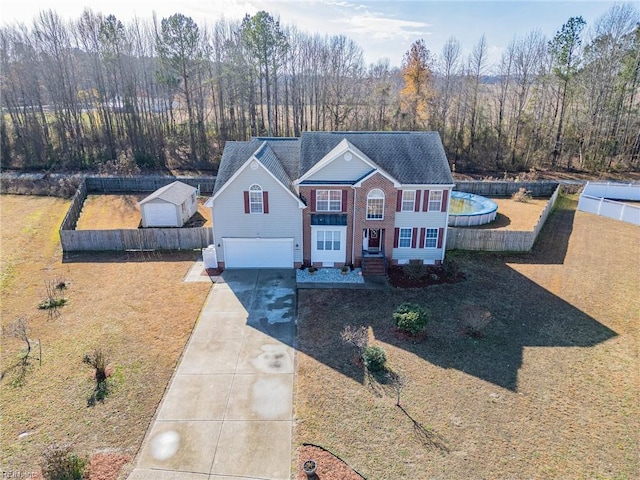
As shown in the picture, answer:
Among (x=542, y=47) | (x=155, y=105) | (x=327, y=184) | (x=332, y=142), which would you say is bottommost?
(x=327, y=184)

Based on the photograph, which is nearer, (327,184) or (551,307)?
(551,307)

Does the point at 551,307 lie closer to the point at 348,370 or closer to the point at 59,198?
the point at 348,370

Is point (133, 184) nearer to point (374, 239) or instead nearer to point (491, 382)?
point (374, 239)

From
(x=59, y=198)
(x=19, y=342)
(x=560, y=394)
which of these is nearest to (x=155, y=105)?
(x=59, y=198)

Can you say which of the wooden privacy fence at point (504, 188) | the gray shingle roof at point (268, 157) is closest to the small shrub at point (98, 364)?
the gray shingle roof at point (268, 157)

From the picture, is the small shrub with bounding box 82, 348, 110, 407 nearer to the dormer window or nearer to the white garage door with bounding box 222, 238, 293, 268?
the white garage door with bounding box 222, 238, 293, 268

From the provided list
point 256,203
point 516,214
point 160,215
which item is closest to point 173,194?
point 160,215
